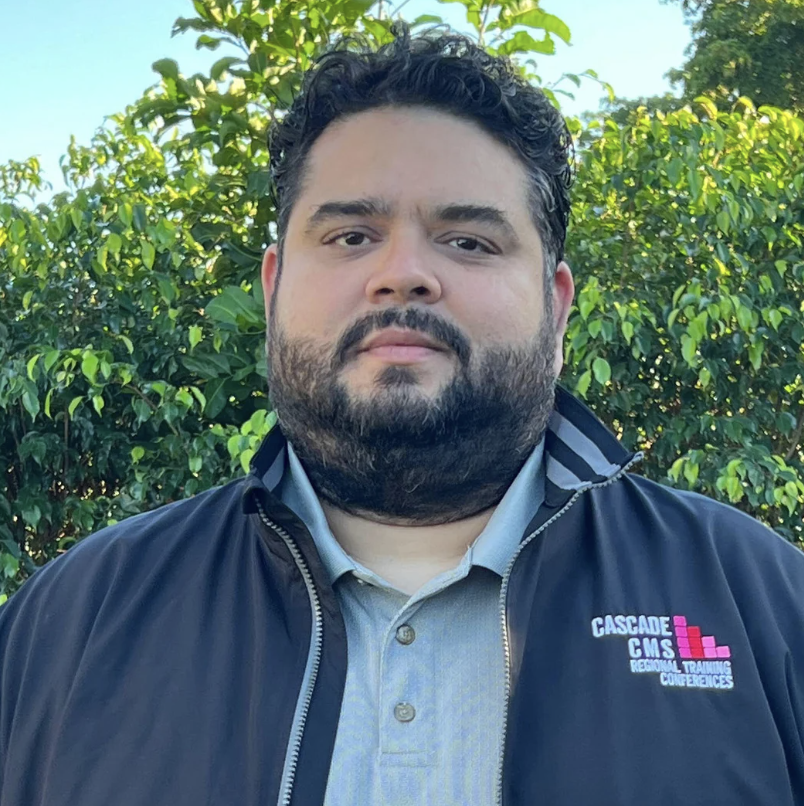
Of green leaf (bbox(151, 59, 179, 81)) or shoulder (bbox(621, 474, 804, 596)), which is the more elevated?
green leaf (bbox(151, 59, 179, 81))

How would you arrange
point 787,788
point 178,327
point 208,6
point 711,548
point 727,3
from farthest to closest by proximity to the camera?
point 727,3
point 178,327
point 208,6
point 711,548
point 787,788

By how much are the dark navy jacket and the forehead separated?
0.54 meters

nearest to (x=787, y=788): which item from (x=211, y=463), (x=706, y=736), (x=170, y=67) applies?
(x=706, y=736)

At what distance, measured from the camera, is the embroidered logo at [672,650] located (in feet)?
4.16

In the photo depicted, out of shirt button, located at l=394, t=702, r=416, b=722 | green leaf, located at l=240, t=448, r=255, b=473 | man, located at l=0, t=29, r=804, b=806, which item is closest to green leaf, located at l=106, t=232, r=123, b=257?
green leaf, located at l=240, t=448, r=255, b=473

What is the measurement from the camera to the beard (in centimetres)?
149

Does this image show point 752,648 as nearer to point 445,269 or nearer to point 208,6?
point 445,269

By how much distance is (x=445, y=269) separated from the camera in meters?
1.54

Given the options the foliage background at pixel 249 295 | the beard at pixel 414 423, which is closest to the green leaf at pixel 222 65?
the foliage background at pixel 249 295

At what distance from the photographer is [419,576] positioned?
1.51 metres

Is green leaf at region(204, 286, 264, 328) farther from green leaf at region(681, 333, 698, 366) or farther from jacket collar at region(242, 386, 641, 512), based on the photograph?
green leaf at region(681, 333, 698, 366)

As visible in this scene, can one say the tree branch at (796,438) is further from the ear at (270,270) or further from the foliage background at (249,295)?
the ear at (270,270)

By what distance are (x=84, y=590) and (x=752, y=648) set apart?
1.09 metres

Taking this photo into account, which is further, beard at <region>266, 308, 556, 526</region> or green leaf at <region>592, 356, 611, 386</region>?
green leaf at <region>592, 356, 611, 386</region>
